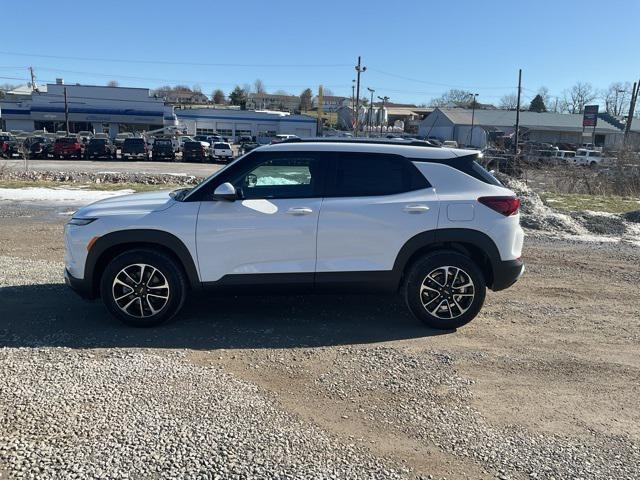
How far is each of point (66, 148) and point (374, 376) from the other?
42.6 metres

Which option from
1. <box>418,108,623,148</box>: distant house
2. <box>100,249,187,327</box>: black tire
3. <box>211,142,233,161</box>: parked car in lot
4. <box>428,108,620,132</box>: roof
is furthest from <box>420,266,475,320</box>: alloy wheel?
<box>428,108,620,132</box>: roof

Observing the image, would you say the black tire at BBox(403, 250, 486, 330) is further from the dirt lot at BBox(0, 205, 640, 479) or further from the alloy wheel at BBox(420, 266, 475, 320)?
the dirt lot at BBox(0, 205, 640, 479)

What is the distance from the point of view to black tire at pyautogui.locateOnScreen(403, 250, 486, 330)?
17.1ft

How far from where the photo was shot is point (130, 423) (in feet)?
11.4

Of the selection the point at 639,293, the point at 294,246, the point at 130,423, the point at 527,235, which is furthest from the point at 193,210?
the point at 527,235

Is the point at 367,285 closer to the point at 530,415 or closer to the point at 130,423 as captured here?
the point at 530,415

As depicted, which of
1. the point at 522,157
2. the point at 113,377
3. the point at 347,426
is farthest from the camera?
the point at 522,157

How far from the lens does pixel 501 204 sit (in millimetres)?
5227

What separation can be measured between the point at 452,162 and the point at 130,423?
12.0 ft

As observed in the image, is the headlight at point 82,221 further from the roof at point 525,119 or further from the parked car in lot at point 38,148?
the roof at point 525,119

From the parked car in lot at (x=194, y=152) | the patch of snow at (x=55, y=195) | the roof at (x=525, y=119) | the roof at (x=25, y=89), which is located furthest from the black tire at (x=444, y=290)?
the roof at (x=25, y=89)

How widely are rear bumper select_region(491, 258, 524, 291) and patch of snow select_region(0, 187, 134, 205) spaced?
1203cm

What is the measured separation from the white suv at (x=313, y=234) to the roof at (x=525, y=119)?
78427 millimetres

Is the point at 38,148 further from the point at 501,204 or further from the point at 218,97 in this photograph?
the point at 218,97
